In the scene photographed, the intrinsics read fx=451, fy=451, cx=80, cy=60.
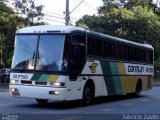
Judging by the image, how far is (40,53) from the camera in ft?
57.3

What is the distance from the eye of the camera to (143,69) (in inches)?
1066

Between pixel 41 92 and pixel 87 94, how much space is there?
8.50ft

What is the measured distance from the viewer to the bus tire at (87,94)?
18617mm

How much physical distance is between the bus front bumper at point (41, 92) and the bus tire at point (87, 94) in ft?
6.15

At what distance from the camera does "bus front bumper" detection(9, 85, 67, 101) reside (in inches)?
661

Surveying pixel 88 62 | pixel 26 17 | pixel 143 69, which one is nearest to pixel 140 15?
pixel 26 17

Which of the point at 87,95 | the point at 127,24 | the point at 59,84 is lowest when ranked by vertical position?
the point at 87,95

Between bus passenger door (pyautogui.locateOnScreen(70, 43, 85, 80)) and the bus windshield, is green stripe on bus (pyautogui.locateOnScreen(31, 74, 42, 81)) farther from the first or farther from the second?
bus passenger door (pyautogui.locateOnScreen(70, 43, 85, 80))

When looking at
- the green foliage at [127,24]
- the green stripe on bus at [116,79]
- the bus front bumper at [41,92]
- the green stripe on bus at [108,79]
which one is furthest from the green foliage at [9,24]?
the bus front bumper at [41,92]

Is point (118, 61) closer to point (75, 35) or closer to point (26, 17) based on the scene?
point (75, 35)

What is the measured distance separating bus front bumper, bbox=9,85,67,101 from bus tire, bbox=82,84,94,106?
1875mm

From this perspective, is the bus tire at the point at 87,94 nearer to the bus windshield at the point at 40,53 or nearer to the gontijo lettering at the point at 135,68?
the bus windshield at the point at 40,53

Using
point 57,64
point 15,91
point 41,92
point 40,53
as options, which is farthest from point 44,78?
point 15,91

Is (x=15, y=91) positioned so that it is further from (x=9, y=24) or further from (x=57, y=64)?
(x=9, y=24)
